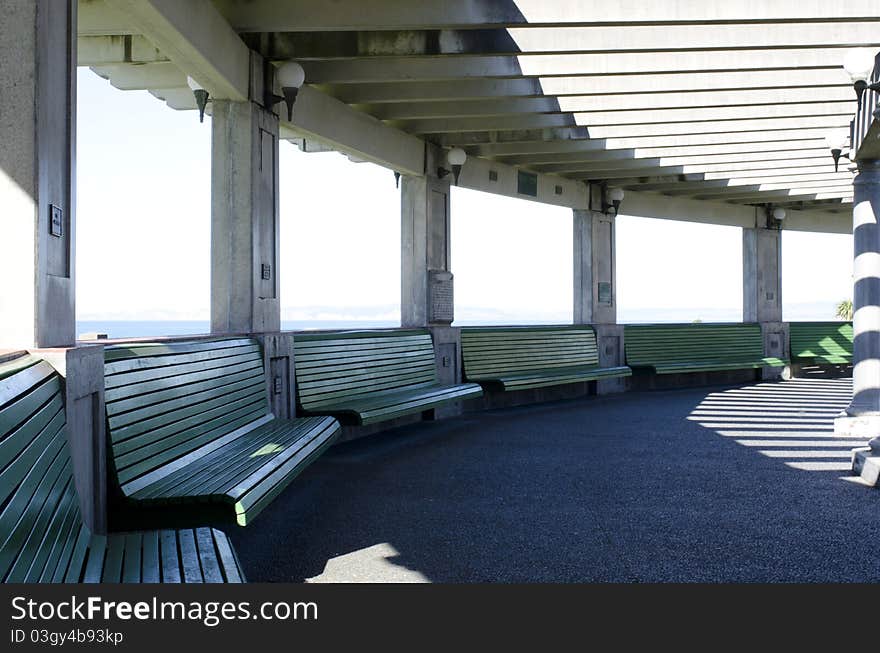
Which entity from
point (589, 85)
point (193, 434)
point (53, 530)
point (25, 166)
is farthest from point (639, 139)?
point (53, 530)

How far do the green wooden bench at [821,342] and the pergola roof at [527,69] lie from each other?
4401mm

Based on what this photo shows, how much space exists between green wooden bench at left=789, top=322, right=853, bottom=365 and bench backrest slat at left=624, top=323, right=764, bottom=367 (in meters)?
0.84

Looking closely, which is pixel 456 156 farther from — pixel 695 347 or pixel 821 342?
pixel 821 342

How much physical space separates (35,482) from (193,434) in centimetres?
185

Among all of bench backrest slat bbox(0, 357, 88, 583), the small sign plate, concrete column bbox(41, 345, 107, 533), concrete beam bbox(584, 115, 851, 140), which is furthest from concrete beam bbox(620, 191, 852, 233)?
bench backrest slat bbox(0, 357, 88, 583)

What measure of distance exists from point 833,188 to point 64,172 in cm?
1236

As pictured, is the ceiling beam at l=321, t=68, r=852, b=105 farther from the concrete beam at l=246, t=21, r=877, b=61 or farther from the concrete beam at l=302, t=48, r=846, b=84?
the concrete beam at l=246, t=21, r=877, b=61

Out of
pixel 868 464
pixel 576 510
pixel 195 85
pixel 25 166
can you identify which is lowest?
pixel 576 510

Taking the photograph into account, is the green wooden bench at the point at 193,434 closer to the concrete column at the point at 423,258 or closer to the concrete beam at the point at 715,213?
the concrete column at the point at 423,258

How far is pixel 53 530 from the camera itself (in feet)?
8.36

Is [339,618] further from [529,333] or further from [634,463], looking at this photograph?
[529,333]

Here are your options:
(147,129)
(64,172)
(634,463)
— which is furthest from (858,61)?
(147,129)

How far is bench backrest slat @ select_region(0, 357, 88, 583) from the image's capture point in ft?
6.99

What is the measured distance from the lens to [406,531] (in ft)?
14.1
